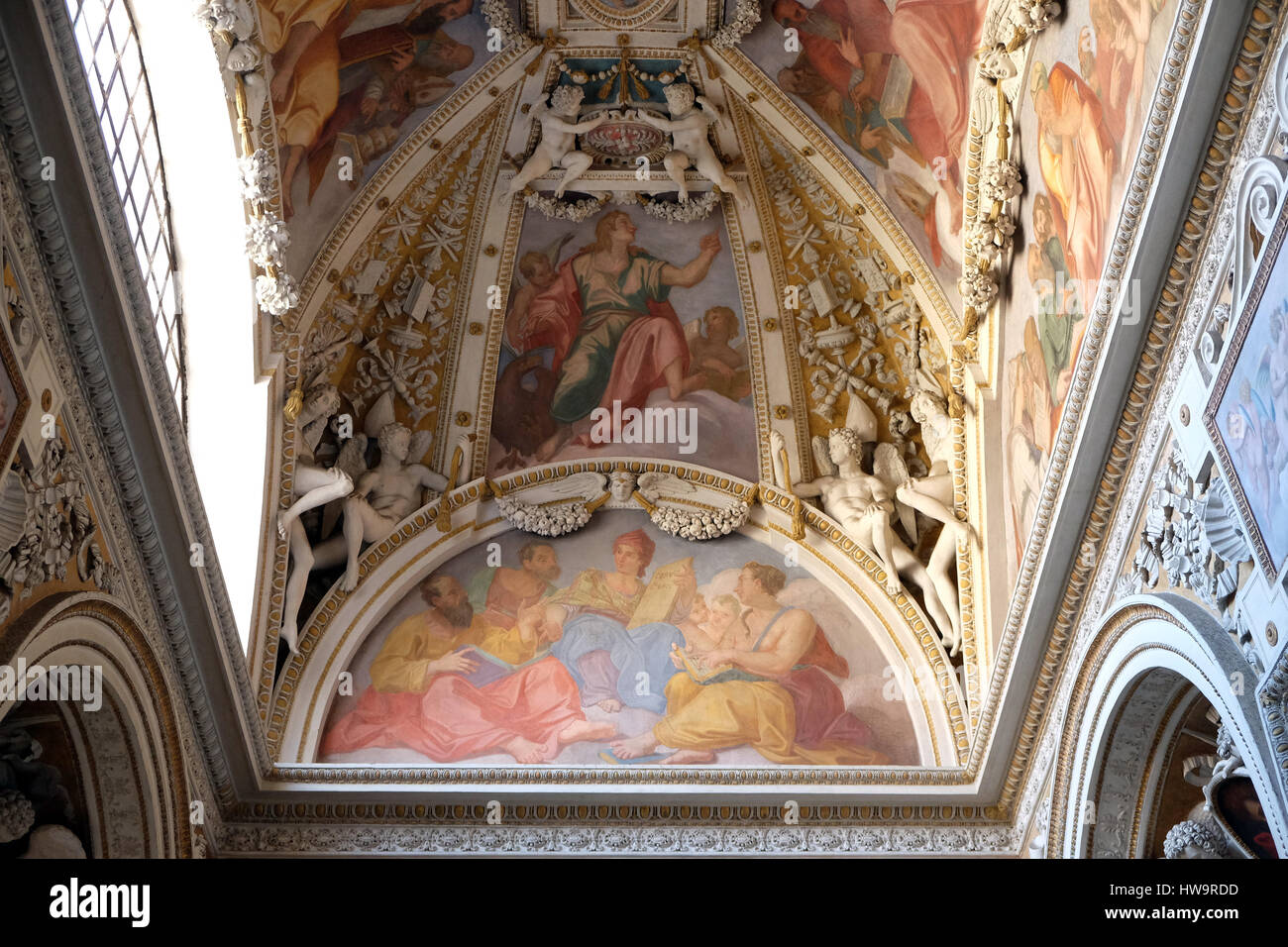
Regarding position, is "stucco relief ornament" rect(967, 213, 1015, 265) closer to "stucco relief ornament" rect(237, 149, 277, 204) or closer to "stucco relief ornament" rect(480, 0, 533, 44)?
"stucco relief ornament" rect(480, 0, 533, 44)

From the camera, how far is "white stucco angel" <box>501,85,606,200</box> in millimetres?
15328

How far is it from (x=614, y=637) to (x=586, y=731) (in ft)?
3.60

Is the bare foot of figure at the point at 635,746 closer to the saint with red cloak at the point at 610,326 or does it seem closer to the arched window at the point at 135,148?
the saint with red cloak at the point at 610,326

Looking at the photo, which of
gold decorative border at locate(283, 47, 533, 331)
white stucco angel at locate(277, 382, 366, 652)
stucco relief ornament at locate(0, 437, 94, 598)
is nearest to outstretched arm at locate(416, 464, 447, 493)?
white stucco angel at locate(277, 382, 366, 652)

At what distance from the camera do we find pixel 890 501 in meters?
14.9

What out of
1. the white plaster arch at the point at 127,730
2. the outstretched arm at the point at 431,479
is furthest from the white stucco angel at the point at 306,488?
the white plaster arch at the point at 127,730

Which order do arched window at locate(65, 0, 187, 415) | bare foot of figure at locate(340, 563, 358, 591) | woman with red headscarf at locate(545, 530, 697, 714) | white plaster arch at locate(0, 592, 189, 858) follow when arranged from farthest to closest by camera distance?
bare foot of figure at locate(340, 563, 358, 591) → woman with red headscarf at locate(545, 530, 697, 714) → arched window at locate(65, 0, 187, 415) → white plaster arch at locate(0, 592, 189, 858)

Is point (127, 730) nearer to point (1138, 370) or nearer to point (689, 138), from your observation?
point (1138, 370)

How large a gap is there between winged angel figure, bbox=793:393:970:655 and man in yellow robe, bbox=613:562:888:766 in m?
0.99

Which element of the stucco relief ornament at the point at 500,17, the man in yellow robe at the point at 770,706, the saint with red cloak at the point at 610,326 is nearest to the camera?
the man in yellow robe at the point at 770,706

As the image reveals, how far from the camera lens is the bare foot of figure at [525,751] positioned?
13.7 m

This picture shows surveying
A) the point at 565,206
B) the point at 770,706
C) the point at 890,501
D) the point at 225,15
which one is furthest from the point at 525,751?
the point at 225,15

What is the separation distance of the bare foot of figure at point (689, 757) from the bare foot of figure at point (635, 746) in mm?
195
